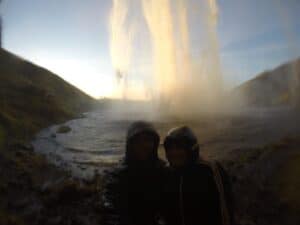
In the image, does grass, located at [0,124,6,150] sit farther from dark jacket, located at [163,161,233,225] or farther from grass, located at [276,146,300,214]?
grass, located at [276,146,300,214]

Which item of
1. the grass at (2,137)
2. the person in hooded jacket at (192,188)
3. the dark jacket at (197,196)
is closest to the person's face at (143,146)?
the person in hooded jacket at (192,188)

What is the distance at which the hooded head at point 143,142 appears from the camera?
6.84 metres

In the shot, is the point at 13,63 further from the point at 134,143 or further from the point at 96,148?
the point at 134,143

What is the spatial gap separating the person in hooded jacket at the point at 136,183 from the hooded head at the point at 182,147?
7.16 ft

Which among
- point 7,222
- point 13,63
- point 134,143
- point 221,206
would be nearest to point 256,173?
point 134,143

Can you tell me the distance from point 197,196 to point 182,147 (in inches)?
34.2

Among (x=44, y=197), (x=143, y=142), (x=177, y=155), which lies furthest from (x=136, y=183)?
(x=44, y=197)

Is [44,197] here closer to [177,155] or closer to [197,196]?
[177,155]

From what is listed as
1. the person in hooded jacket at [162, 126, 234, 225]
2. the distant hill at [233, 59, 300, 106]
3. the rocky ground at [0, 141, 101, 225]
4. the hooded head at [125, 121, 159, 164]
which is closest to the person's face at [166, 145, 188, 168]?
the person in hooded jacket at [162, 126, 234, 225]

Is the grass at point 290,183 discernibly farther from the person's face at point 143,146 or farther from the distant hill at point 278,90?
the distant hill at point 278,90

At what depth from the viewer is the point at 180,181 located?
386cm

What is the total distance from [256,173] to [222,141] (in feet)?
29.0

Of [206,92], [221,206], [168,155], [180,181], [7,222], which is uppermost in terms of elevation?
[206,92]

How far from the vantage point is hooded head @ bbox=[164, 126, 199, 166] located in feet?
12.9
